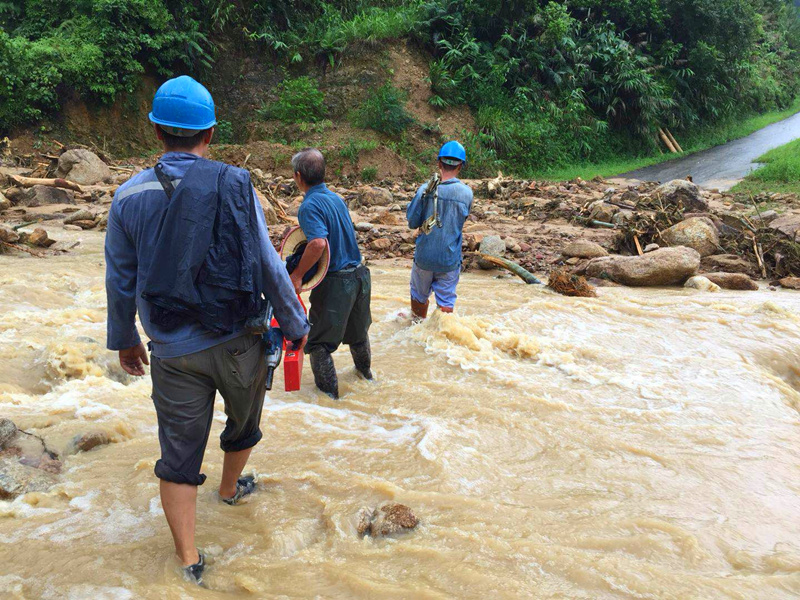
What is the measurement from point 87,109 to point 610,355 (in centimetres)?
1697

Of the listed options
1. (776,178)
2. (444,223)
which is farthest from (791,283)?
(776,178)

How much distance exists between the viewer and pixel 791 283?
8.07 m

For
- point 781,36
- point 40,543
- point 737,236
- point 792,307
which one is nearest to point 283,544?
point 40,543

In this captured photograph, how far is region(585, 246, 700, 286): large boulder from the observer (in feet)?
26.4

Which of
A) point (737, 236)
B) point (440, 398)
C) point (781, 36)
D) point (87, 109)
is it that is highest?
point (781, 36)

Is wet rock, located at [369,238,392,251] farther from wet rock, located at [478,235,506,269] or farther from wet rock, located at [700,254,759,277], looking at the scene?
wet rock, located at [700,254,759,277]

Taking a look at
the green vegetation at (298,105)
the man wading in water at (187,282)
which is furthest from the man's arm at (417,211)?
the green vegetation at (298,105)

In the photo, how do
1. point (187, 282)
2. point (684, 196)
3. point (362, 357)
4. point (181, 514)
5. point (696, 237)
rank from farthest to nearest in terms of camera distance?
point (684, 196) < point (696, 237) < point (362, 357) < point (181, 514) < point (187, 282)

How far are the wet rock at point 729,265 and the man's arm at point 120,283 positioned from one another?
819cm

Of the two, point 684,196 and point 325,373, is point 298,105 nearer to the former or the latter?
point 684,196

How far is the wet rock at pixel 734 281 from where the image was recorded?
26.1ft

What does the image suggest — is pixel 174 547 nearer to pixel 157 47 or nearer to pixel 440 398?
pixel 440 398

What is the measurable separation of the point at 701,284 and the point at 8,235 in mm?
9059

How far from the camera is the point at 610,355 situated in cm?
565
